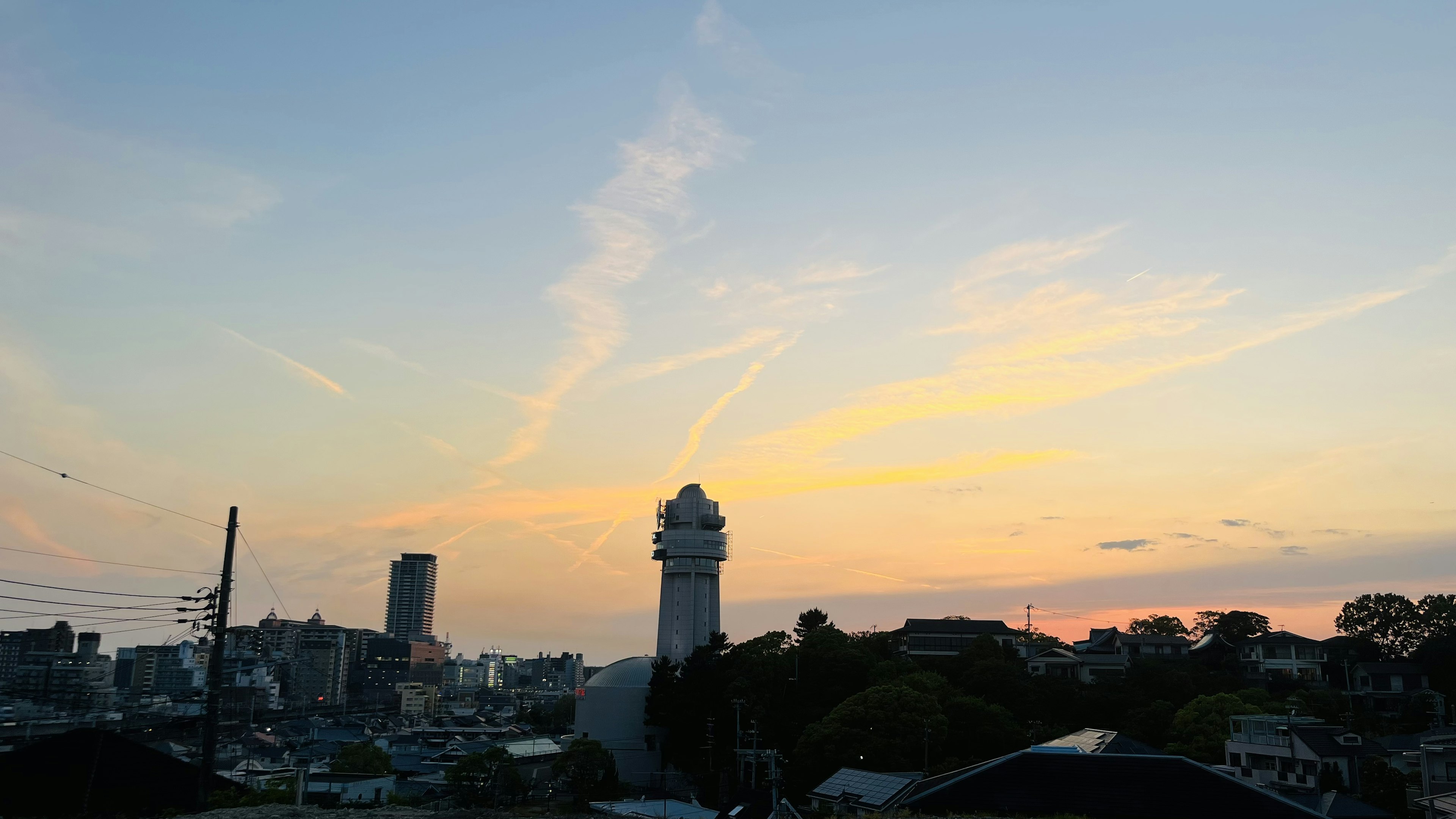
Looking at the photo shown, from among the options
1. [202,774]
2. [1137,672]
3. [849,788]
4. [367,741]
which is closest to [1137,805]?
[849,788]

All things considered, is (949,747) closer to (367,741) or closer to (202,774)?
(202,774)

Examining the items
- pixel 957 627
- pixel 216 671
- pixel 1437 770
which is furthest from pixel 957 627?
pixel 216 671

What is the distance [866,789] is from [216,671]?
25.4 meters

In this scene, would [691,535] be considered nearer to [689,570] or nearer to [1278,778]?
[689,570]

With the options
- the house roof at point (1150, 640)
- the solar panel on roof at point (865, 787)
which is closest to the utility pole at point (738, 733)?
the solar panel on roof at point (865, 787)

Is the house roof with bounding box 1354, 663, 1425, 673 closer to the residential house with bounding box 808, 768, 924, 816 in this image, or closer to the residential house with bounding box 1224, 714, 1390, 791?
the residential house with bounding box 1224, 714, 1390, 791

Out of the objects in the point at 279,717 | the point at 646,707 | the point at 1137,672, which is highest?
the point at 1137,672

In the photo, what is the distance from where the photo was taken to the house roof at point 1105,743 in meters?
53.6

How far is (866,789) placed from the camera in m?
41.2

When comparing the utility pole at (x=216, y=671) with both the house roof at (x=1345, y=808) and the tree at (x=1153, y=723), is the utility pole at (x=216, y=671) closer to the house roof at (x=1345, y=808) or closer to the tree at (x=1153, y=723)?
the house roof at (x=1345, y=808)

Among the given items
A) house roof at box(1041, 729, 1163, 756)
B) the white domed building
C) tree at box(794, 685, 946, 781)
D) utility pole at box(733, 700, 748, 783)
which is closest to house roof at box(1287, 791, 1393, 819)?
house roof at box(1041, 729, 1163, 756)

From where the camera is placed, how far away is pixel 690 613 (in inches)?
4218

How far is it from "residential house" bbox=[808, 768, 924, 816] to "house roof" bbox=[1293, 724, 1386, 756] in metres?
29.4

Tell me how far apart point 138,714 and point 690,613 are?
111 metres
